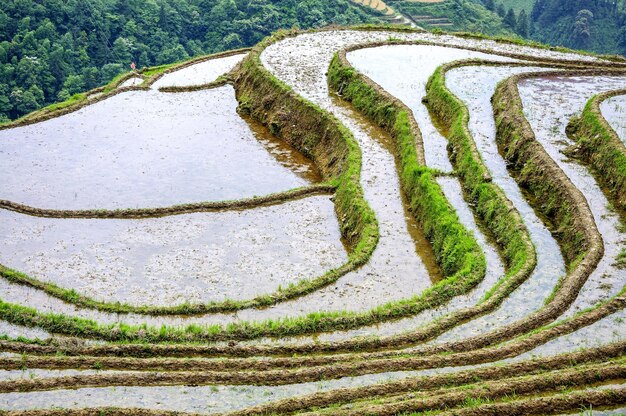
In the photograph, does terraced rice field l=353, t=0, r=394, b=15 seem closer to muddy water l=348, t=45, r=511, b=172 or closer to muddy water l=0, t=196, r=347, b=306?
muddy water l=348, t=45, r=511, b=172

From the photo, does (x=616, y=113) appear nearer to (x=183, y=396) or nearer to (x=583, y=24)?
(x=183, y=396)

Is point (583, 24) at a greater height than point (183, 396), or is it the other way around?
point (183, 396)

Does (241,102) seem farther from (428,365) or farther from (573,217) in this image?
(428,365)

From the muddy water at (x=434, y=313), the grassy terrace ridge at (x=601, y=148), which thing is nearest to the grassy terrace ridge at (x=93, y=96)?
the muddy water at (x=434, y=313)

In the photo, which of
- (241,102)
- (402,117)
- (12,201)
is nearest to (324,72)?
(241,102)

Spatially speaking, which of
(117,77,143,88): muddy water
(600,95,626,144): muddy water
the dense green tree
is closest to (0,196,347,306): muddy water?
(600,95,626,144): muddy water

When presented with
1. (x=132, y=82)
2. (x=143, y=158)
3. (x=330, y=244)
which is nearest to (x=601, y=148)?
(x=330, y=244)
